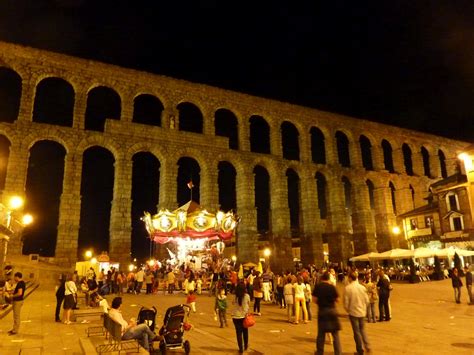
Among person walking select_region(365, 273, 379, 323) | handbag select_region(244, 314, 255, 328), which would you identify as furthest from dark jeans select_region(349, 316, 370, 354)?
person walking select_region(365, 273, 379, 323)

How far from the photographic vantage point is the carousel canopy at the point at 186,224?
24250 millimetres

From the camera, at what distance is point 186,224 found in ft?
79.8

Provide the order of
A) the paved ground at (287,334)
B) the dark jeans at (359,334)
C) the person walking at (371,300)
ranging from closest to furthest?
the dark jeans at (359,334), the paved ground at (287,334), the person walking at (371,300)

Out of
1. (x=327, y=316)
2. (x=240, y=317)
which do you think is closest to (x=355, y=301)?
(x=327, y=316)

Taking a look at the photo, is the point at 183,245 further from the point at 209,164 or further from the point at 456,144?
the point at 456,144

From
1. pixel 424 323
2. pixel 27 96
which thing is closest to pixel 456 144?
pixel 424 323

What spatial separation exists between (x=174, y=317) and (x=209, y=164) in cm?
2677

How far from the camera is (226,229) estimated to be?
25578mm

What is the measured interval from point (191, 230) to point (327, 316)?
59.3ft

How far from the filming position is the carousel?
79.7 ft

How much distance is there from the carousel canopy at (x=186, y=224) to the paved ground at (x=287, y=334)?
→ 28.9 feet

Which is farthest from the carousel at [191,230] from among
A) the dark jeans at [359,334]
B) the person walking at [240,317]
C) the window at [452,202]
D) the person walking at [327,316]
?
the window at [452,202]

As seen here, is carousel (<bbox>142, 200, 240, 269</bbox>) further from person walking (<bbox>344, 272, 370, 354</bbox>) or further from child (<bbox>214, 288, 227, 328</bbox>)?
person walking (<bbox>344, 272, 370, 354</bbox>)

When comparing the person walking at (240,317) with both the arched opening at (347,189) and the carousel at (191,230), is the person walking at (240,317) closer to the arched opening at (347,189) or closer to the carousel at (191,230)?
the carousel at (191,230)
